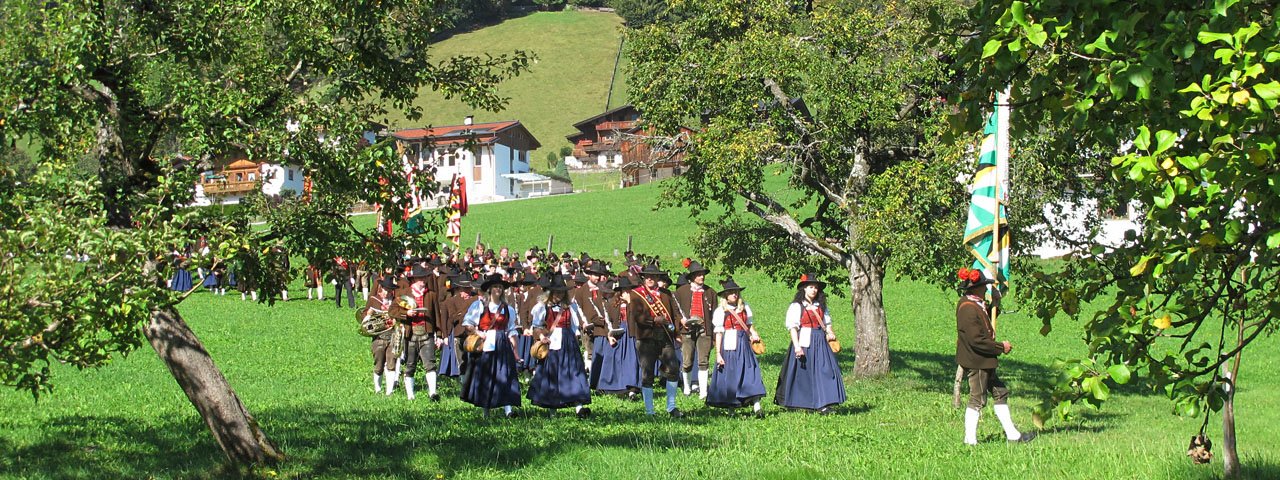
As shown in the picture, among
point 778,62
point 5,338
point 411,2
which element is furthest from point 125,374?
point 5,338

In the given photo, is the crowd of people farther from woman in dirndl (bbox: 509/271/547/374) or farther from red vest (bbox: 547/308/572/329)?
woman in dirndl (bbox: 509/271/547/374)

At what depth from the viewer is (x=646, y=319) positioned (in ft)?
52.5

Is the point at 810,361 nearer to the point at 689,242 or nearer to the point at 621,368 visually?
the point at 621,368

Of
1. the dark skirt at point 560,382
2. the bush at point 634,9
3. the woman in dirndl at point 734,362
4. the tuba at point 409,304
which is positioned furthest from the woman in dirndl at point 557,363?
the bush at point 634,9

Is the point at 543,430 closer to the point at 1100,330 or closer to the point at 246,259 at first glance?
the point at 246,259

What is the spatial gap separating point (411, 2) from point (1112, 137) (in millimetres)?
7741

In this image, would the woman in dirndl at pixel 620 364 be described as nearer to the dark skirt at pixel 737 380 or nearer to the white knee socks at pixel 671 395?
the white knee socks at pixel 671 395

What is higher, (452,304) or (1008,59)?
(1008,59)

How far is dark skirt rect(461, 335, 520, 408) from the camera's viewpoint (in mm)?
14305

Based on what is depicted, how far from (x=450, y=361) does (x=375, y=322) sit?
2.57 m

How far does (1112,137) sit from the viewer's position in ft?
19.7

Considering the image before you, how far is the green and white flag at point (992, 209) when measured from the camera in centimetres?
1334

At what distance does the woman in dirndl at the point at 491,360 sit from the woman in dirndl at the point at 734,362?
2649 mm

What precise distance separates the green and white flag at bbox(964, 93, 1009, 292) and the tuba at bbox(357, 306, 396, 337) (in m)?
8.45
